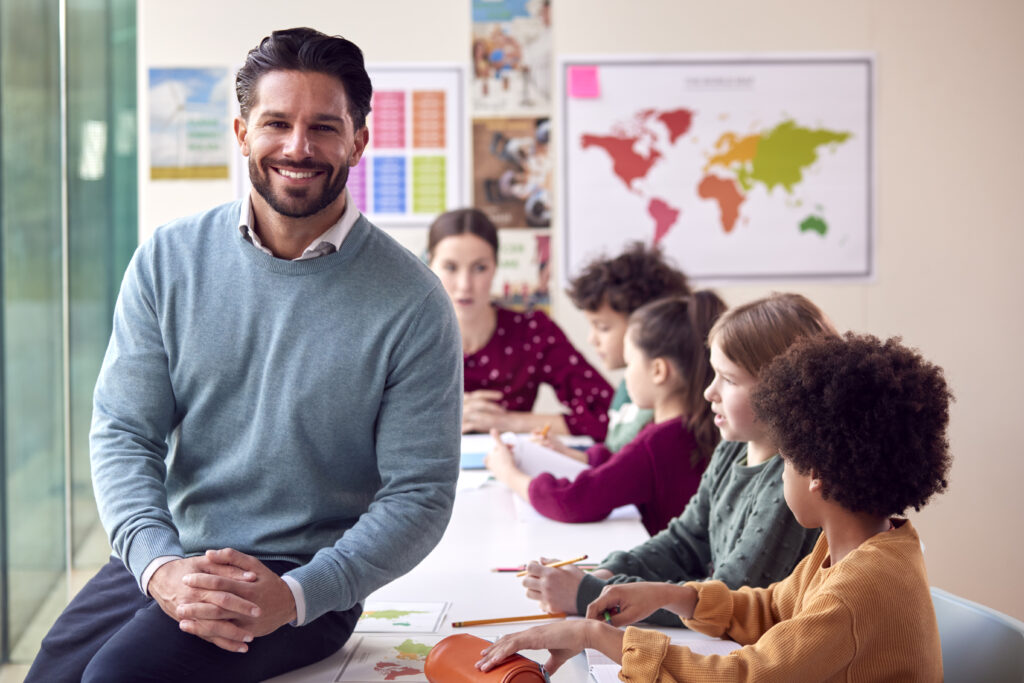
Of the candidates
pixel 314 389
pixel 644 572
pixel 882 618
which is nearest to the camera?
pixel 882 618

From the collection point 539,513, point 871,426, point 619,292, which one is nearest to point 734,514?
point 871,426

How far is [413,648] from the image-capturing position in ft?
4.44

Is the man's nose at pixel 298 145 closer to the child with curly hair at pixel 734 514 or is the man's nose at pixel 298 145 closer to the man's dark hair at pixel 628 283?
the child with curly hair at pixel 734 514

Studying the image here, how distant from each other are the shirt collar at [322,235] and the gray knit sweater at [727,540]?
60 cm

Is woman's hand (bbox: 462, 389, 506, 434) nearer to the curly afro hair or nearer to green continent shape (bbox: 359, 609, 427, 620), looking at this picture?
green continent shape (bbox: 359, 609, 427, 620)

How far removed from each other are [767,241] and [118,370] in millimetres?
2958

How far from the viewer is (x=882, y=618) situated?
3.47ft

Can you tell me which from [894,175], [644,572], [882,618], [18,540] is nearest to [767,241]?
[894,175]

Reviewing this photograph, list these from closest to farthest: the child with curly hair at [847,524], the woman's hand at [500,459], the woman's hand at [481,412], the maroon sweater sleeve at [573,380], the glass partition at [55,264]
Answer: the child with curly hair at [847,524] → the woman's hand at [500,459] → the glass partition at [55,264] → the woman's hand at [481,412] → the maroon sweater sleeve at [573,380]

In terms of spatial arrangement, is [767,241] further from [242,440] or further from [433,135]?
[242,440]

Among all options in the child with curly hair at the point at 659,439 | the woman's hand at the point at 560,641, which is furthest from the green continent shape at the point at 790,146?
the woman's hand at the point at 560,641

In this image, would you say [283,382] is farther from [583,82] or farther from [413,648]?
[583,82]

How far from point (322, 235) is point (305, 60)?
0.24m

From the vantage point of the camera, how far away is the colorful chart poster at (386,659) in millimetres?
1250
